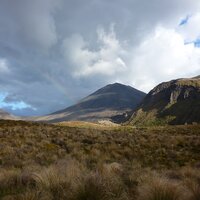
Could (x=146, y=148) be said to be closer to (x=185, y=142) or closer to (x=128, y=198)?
(x=185, y=142)

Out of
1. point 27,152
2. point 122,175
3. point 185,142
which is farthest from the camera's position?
point 185,142

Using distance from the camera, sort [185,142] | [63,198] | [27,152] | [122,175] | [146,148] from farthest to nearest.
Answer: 1. [185,142]
2. [146,148]
3. [27,152]
4. [122,175]
5. [63,198]

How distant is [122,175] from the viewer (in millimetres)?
9375

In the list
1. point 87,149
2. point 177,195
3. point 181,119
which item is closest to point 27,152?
point 87,149

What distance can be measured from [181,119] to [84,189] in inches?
7448

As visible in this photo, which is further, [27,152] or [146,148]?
[146,148]

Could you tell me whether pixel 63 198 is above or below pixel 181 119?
below

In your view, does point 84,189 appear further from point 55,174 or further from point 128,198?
point 55,174

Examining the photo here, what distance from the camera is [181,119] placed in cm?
18925

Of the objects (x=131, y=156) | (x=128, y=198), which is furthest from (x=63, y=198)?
(x=131, y=156)

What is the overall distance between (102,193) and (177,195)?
56.2 inches

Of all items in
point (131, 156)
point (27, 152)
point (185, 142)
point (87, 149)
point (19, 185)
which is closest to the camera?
point (19, 185)

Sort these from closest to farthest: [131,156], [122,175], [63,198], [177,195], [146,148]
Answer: [177,195] < [63,198] < [122,175] < [131,156] < [146,148]

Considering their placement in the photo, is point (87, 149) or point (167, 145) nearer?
point (87, 149)
